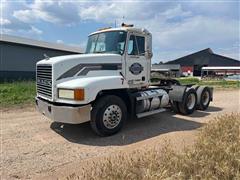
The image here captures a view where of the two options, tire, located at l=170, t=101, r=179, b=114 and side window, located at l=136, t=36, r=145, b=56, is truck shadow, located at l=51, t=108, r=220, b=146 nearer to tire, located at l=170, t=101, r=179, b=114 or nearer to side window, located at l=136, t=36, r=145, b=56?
tire, located at l=170, t=101, r=179, b=114

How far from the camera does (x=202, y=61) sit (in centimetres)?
6981

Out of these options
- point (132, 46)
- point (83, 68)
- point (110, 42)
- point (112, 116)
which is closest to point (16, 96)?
point (110, 42)

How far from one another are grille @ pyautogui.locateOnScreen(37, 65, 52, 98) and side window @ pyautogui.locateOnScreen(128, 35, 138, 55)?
2234mm

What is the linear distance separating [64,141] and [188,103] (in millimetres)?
5189

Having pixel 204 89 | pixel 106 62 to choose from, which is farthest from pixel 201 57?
pixel 106 62

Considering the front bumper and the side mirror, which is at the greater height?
the side mirror

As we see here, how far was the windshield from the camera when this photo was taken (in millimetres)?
7389

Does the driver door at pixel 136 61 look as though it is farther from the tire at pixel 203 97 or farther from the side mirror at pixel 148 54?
the tire at pixel 203 97

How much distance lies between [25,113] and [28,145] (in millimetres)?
3734

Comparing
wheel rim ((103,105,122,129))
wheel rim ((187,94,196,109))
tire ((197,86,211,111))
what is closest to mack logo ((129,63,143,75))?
wheel rim ((103,105,122,129))

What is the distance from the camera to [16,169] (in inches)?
186

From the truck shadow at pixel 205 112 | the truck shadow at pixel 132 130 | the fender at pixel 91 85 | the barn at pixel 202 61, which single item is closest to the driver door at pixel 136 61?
the fender at pixel 91 85

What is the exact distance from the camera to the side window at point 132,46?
24.7ft

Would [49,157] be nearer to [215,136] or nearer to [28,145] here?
[28,145]
